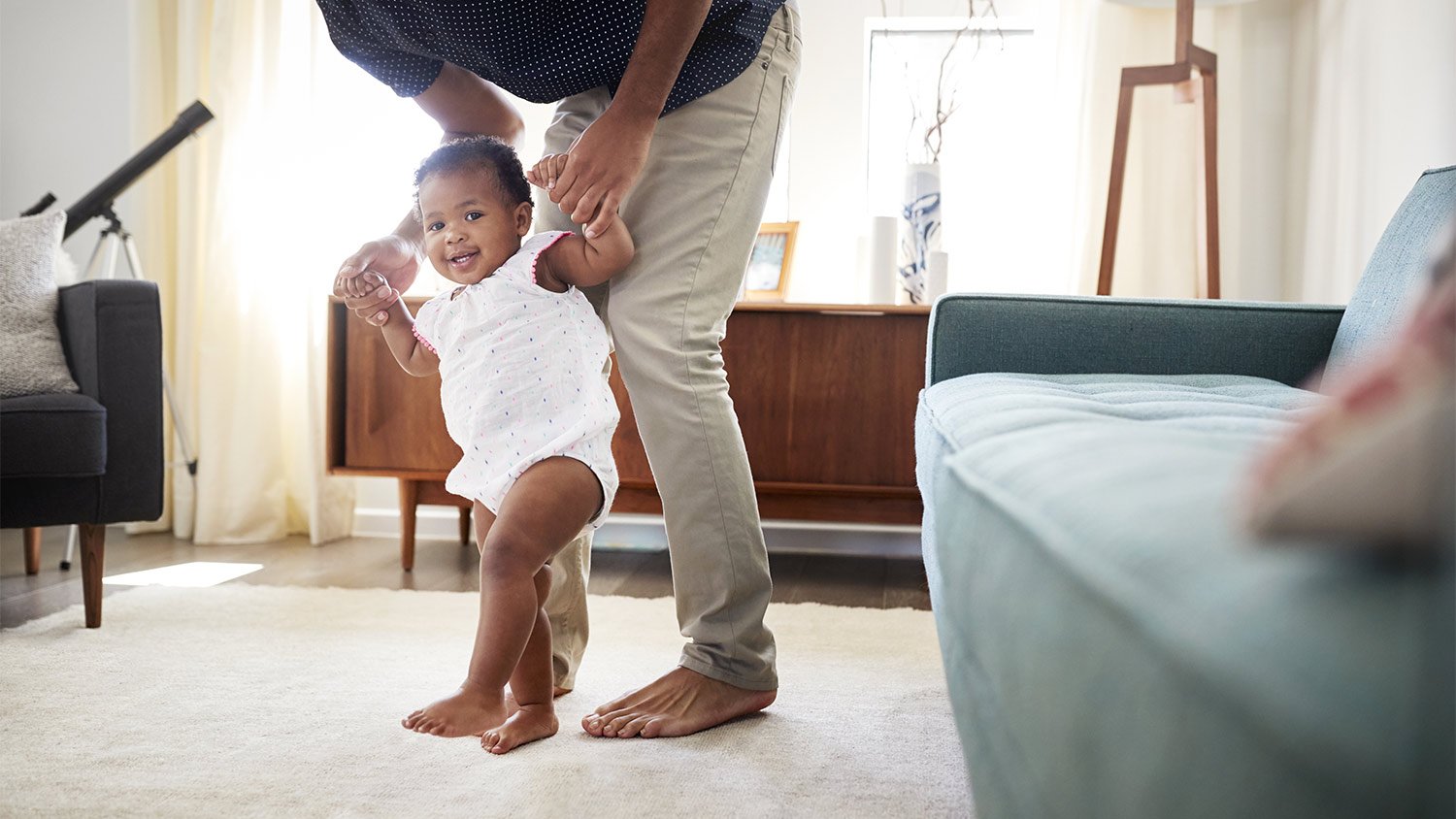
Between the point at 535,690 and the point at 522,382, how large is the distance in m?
0.36

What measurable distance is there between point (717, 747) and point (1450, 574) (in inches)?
41.5

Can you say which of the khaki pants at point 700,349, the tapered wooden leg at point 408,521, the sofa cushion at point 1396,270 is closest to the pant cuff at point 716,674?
the khaki pants at point 700,349

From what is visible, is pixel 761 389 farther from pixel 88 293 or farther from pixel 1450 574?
pixel 1450 574

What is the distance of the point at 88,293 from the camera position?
202cm

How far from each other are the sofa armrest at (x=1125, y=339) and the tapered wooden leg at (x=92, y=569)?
1.46 m

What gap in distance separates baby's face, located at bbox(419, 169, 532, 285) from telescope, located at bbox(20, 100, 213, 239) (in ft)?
5.23

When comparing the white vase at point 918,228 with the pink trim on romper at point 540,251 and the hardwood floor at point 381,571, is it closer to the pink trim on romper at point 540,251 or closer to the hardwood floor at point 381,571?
the hardwood floor at point 381,571

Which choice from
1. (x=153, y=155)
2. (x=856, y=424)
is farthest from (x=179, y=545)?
(x=856, y=424)

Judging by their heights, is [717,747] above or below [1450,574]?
below

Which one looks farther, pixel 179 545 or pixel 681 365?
pixel 179 545

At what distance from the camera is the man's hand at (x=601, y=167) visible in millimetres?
1178

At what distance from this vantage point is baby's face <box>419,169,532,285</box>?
130 cm

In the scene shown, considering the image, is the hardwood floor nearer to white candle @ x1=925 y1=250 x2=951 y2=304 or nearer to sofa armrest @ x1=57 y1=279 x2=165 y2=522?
sofa armrest @ x1=57 y1=279 x2=165 y2=522

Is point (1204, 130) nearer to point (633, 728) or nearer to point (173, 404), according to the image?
point (633, 728)
